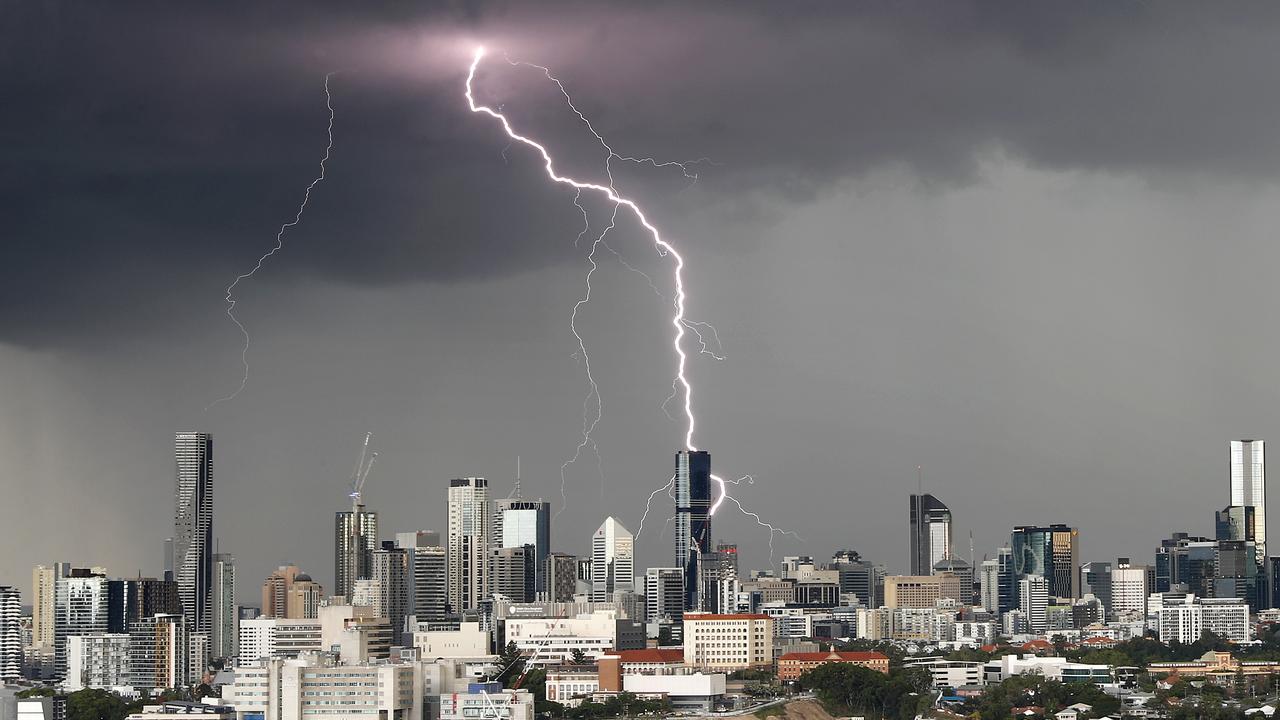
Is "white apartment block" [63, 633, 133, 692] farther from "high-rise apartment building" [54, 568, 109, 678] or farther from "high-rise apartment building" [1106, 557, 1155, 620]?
"high-rise apartment building" [1106, 557, 1155, 620]

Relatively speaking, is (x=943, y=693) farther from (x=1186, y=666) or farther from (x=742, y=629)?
(x=1186, y=666)

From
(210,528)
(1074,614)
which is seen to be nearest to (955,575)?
(1074,614)

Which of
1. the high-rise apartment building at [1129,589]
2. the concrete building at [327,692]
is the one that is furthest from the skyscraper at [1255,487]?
the concrete building at [327,692]

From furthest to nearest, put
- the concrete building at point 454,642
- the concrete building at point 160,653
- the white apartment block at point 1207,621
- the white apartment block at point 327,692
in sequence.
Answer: the white apartment block at point 1207,621 → the concrete building at point 160,653 → the concrete building at point 454,642 → the white apartment block at point 327,692

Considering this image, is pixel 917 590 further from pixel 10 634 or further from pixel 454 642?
pixel 454 642

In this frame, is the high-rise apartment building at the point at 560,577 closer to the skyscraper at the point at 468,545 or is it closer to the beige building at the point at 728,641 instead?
the skyscraper at the point at 468,545

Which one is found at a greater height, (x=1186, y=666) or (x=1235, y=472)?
(x=1235, y=472)

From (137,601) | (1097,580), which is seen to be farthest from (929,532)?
(137,601)
